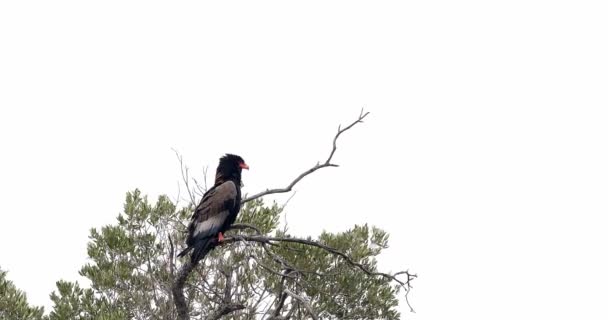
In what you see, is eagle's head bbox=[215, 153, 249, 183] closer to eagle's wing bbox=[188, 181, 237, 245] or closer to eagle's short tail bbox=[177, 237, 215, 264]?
eagle's wing bbox=[188, 181, 237, 245]

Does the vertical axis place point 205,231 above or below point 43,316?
below

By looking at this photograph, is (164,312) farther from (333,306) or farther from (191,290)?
(333,306)

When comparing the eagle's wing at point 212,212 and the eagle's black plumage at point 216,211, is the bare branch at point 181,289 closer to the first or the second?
the eagle's black plumage at point 216,211

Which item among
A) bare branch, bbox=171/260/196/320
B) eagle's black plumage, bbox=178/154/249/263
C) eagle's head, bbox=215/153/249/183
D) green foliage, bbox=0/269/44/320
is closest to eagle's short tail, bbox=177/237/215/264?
eagle's black plumage, bbox=178/154/249/263

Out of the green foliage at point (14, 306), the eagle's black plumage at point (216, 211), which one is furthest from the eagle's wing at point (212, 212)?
the green foliage at point (14, 306)

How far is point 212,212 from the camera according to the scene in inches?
516

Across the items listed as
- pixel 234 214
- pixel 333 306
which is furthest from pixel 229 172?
pixel 333 306

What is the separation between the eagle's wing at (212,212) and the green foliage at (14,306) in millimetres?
4910

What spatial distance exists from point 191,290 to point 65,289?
2.96 m

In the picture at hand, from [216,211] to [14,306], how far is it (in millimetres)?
5518

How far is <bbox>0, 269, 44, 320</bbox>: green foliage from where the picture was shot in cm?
1636

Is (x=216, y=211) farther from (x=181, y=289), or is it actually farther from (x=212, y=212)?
(x=181, y=289)

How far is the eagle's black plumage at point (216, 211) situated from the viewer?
12.9m

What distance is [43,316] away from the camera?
17.4 metres
